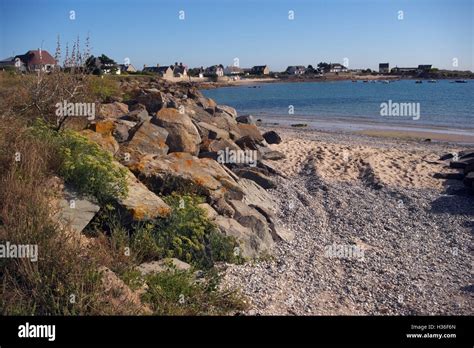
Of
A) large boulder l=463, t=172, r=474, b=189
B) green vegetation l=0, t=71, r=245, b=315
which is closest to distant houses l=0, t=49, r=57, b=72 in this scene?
green vegetation l=0, t=71, r=245, b=315

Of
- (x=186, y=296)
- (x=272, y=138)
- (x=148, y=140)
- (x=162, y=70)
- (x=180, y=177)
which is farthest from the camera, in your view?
(x=162, y=70)

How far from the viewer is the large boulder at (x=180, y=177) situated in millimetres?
8328

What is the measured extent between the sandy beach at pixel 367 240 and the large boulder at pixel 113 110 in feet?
15.5

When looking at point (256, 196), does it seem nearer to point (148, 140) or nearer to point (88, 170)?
point (148, 140)

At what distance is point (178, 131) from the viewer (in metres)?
11.5

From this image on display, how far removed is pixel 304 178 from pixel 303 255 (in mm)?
6608

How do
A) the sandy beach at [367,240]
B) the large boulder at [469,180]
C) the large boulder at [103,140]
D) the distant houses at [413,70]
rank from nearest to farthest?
the sandy beach at [367,240] → the large boulder at [103,140] → the large boulder at [469,180] → the distant houses at [413,70]

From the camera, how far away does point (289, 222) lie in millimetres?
10266

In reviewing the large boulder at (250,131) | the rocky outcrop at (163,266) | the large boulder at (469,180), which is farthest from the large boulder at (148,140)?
the large boulder at (469,180)

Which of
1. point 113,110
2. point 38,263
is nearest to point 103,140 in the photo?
point 38,263

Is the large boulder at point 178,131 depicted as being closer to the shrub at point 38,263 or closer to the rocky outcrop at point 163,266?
the rocky outcrop at point 163,266

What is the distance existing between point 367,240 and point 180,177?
12.7 feet
